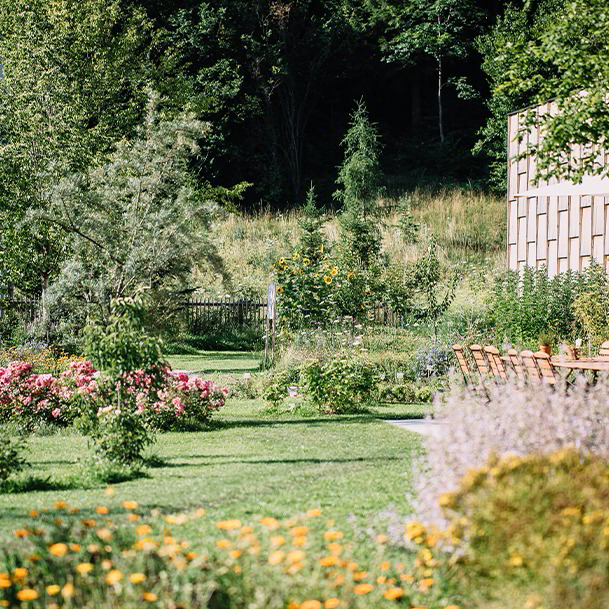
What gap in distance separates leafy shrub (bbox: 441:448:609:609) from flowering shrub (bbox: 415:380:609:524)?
1.46 ft

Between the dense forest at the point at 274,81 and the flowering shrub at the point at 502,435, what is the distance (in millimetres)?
14443

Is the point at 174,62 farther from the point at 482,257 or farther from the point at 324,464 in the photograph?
the point at 324,464

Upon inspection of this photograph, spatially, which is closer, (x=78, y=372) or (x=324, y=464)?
(x=324, y=464)

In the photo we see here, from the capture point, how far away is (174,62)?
28.8 meters

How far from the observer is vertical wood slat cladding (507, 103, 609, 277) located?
17516 millimetres

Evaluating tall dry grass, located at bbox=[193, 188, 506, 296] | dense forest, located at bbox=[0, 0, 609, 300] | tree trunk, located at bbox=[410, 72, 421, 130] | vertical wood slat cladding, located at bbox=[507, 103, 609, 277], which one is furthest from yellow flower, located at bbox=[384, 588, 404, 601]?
tree trunk, located at bbox=[410, 72, 421, 130]

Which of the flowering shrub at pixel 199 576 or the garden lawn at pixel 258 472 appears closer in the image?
the flowering shrub at pixel 199 576

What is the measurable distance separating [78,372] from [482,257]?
19020mm

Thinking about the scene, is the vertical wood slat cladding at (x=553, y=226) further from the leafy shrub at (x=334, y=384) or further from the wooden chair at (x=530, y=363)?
the wooden chair at (x=530, y=363)

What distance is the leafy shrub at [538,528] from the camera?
3.21 meters

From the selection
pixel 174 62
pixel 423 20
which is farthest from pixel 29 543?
pixel 423 20

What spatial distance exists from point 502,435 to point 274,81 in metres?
34.0

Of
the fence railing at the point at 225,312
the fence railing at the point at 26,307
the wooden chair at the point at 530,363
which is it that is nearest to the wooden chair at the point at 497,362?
the wooden chair at the point at 530,363

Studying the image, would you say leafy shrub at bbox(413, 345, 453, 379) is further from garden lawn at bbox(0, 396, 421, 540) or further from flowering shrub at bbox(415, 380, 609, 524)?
flowering shrub at bbox(415, 380, 609, 524)
